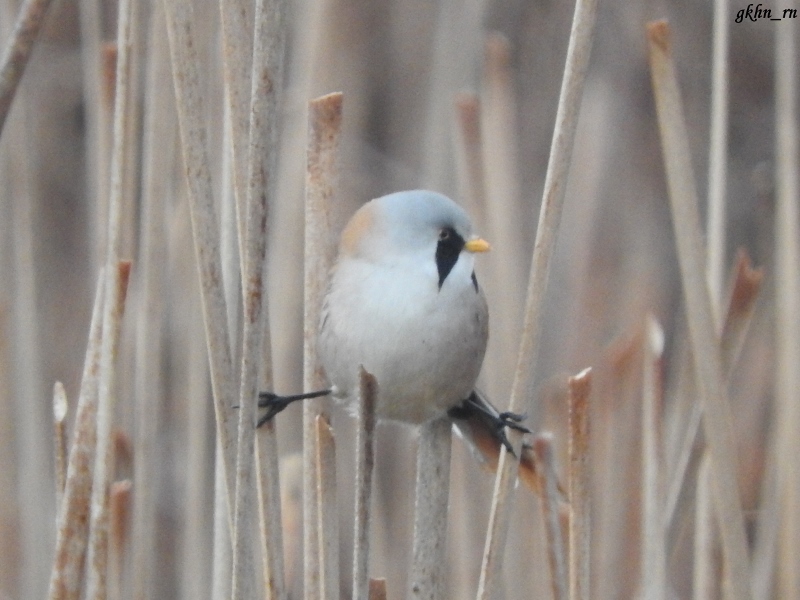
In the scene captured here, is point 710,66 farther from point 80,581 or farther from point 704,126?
point 80,581

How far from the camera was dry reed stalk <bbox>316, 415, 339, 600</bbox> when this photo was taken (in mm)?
1113

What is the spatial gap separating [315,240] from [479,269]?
780mm

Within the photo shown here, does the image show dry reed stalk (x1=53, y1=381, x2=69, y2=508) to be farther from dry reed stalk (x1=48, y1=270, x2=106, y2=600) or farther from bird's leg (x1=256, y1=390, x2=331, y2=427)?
bird's leg (x1=256, y1=390, x2=331, y2=427)

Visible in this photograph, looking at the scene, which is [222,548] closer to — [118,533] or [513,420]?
[118,533]

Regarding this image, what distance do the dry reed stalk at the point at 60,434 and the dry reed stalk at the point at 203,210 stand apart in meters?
0.18

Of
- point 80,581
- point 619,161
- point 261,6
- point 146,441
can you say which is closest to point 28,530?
point 146,441

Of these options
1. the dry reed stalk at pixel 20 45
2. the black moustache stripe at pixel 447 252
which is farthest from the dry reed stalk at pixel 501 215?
the dry reed stalk at pixel 20 45

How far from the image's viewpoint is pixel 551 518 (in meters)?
1.19

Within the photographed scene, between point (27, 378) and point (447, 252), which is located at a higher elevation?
point (447, 252)

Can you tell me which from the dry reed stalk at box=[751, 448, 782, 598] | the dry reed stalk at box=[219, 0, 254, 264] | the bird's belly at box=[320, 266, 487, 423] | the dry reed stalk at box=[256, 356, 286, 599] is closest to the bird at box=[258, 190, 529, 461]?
the bird's belly at box=[320, 266, 487, 423]

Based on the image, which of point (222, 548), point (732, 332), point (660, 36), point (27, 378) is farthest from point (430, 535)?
point (27, 378)

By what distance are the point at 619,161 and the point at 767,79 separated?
1.39 ft

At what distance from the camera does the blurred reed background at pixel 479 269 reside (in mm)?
1405

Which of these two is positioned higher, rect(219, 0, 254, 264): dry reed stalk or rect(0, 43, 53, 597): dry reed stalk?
rect(219, 0, 254, 264): dry reed stalk
